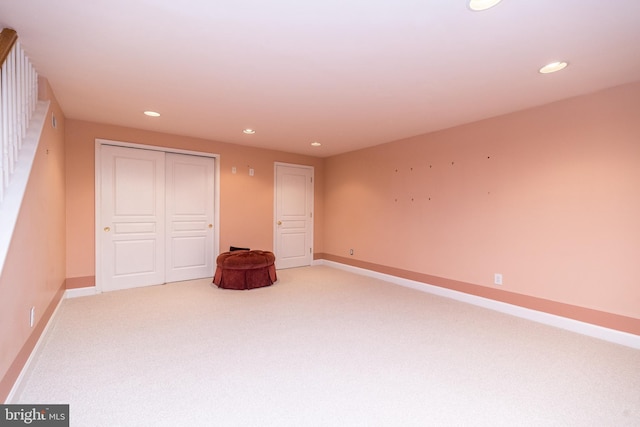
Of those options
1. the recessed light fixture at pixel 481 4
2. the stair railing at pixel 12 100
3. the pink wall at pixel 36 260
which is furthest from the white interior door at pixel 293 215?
the recessed light fixture at pixel 481 4

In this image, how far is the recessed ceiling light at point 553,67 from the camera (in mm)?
2375

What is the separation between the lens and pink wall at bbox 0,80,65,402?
175 centimetres

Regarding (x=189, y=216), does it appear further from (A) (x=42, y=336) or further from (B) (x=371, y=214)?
(B) (x=371, y=214)

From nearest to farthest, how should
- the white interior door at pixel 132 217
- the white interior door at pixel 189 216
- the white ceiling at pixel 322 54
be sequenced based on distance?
the white ceiling at pixel 322 54 < the white interior door at pixel 132 217 < the white interior door at pixel 189 216

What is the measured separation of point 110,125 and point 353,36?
380 centimetres

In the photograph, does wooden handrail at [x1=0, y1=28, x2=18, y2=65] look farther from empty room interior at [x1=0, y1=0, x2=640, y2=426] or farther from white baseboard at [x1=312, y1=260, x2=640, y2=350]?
white baseboard at [x1=312, y1=260, x2=640, y2=350]

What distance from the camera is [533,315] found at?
10.8 feet

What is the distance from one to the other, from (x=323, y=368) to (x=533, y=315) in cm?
256

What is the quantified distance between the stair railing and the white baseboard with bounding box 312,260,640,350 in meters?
4.47

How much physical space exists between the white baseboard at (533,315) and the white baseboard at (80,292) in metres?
4.24

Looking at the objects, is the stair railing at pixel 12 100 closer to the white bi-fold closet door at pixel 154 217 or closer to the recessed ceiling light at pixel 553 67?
the white bi-fold closet door at pixel 154 217

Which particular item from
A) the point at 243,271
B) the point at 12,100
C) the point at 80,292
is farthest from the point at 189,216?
the point at 12,100

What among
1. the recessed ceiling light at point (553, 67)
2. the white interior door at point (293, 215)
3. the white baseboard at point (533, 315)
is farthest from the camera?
the white interior door at point (293, 215)

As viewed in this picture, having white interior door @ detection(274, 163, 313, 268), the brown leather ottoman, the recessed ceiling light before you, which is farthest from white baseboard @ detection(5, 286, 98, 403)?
the recessed ceiling light
